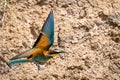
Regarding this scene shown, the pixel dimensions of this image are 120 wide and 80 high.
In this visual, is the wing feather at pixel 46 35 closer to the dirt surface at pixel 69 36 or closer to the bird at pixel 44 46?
the bird at pixel 44 46

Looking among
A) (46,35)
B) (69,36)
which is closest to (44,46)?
(46,35)

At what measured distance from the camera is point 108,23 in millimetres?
1713

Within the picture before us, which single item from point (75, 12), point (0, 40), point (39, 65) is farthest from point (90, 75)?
point (0, 40)

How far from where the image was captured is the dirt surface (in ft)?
5.31

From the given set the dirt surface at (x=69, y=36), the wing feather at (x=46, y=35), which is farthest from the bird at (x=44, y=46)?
the dirt surface at (x=69, y=36)

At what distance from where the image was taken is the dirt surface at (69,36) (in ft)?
5.31

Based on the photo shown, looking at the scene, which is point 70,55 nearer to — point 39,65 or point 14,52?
point 39,65

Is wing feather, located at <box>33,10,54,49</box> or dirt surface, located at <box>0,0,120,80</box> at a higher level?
wing feather, located at <box>33,10,54,49</box>

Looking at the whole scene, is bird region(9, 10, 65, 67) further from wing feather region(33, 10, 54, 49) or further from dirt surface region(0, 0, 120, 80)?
dirt surface region(0, 0, 120, 80)

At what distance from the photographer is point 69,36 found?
1.71 m

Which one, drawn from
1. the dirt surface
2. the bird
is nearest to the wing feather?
the bird

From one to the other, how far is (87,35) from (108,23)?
13 cm

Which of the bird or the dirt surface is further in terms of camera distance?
the dirt surface

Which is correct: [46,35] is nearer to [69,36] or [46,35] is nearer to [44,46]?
[44,46]
